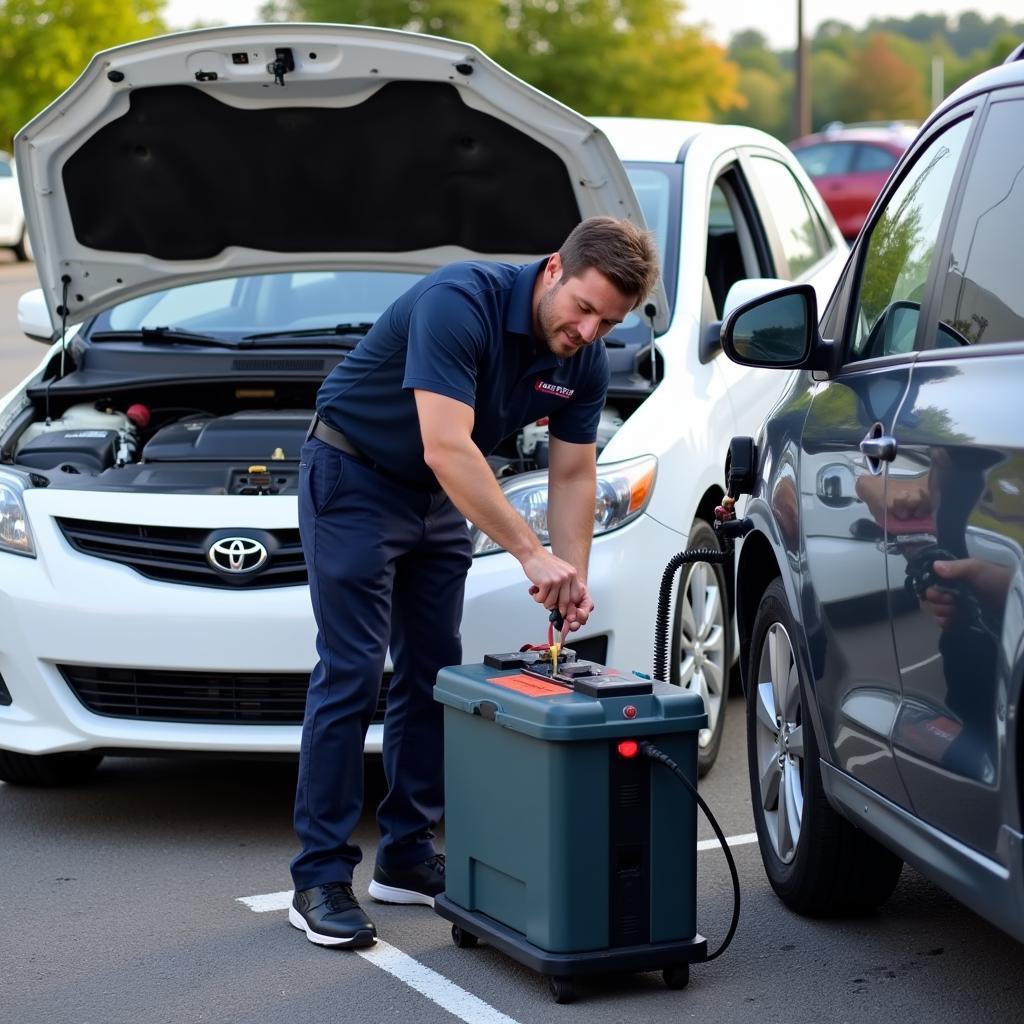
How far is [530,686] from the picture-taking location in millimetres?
3654

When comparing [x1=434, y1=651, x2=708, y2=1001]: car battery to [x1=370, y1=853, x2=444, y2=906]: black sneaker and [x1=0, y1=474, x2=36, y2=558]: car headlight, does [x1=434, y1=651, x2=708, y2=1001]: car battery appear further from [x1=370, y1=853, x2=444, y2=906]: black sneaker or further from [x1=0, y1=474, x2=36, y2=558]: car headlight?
[x1=0, y1=474, x2=36, y2=558]: car headlight

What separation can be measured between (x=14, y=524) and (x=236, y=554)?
2.16 ft

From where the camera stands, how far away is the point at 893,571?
125 inches

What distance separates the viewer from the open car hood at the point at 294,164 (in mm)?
4945

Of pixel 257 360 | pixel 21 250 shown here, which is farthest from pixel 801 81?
pixel 257 360

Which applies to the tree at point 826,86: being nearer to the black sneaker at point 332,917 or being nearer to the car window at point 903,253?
the car window at point 903,253

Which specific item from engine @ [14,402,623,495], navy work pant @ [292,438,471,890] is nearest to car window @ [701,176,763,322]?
engine @ [14,402,623,495]

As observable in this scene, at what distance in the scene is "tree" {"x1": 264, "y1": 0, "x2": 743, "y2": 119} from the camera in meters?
49.9

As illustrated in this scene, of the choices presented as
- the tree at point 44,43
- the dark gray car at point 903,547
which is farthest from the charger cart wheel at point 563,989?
the tree at point 44,43

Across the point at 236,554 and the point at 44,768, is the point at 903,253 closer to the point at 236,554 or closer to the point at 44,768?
the point at 236,554

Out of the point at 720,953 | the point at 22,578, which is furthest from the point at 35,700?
the point at 720,953

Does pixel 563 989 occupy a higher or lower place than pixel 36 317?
lower

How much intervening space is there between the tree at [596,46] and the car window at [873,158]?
25445 mm

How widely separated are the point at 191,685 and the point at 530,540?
4.48ft
